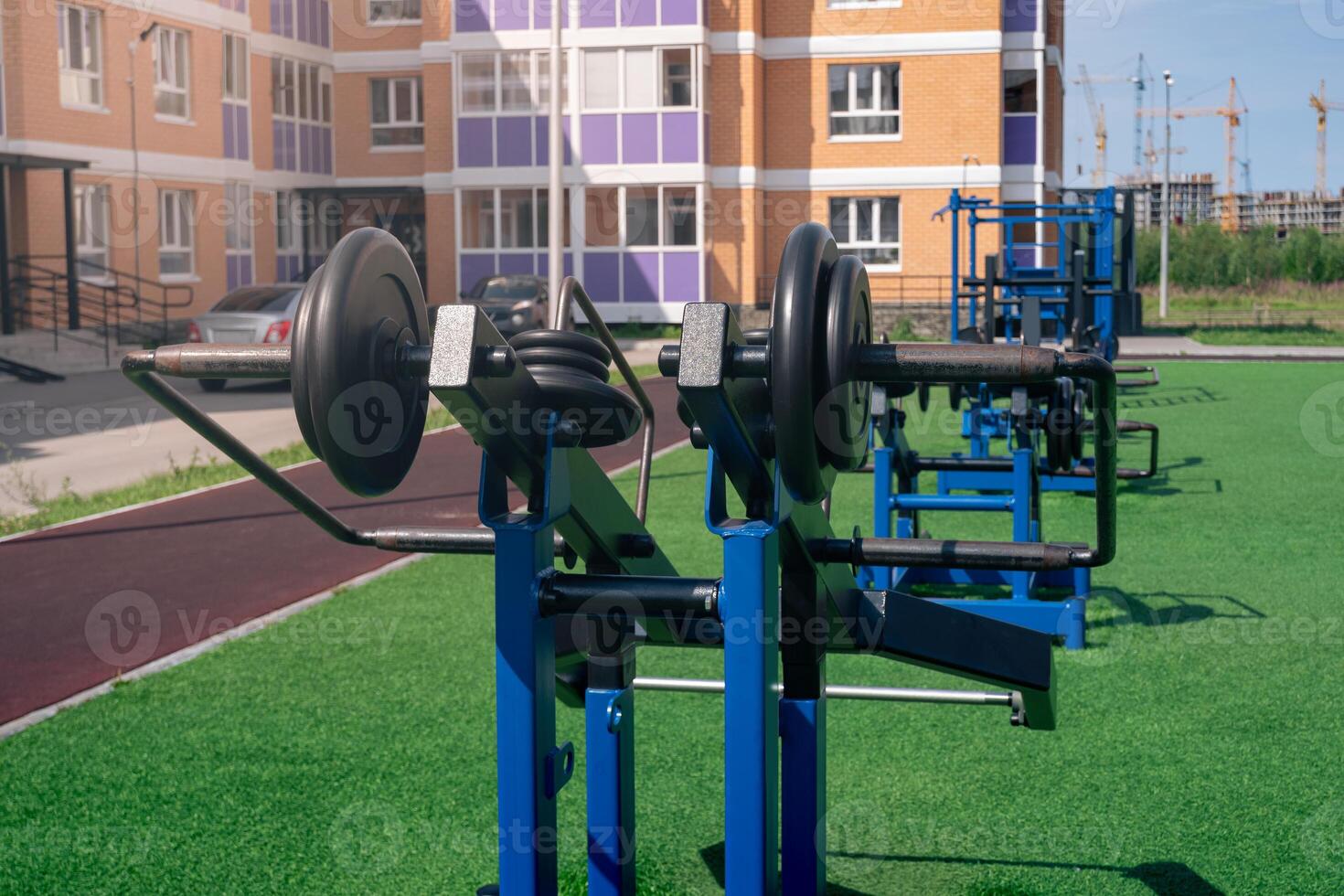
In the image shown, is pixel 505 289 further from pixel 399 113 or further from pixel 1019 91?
pixel 1019 91

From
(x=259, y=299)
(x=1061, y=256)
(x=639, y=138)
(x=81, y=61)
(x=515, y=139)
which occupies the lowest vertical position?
(x=259, y=299)

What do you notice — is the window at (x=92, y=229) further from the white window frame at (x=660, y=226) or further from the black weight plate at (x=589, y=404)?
the black weight plate at (x=589, y=404)

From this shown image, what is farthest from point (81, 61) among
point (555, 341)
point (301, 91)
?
point (555, 341)

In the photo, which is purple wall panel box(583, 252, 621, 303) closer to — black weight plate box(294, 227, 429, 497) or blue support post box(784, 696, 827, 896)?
blue support post box(784, 696, 827, 896)

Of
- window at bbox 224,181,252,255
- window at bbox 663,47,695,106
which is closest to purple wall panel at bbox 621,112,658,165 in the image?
window at bbox 663,47,695,106

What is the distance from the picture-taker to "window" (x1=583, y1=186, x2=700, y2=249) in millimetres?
30328

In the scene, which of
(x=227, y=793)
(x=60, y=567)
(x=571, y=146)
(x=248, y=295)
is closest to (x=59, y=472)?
(x=60, y=567)

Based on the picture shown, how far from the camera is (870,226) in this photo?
1200 inches

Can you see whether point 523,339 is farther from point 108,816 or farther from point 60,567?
point 60,567

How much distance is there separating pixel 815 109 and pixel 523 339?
28987 mm

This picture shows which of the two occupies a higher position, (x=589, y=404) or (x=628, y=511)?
(x=589, y=404)

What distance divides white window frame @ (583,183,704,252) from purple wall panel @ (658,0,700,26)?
332cm

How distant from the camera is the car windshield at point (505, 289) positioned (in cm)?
2725

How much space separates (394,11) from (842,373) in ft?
111
